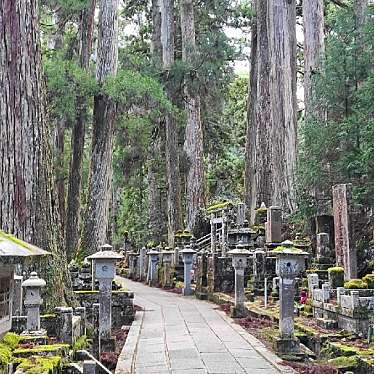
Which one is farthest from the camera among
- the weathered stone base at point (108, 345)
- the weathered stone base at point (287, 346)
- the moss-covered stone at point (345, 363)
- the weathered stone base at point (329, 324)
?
the weathered stone base at point (329, 324)

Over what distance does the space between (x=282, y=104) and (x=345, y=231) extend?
8.39 meters

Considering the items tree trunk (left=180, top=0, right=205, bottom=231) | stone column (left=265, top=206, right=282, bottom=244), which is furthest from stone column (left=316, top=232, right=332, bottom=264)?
tree trunk (left=180, top=0, right=205, bottom=231)

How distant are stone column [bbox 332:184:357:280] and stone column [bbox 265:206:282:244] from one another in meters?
4.54

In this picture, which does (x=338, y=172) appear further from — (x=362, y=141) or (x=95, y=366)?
(x=95, y=366)

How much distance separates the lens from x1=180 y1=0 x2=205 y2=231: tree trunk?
2389 centimetres

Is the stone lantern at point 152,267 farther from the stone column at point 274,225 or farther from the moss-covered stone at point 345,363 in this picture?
the moss-covered stone at point 345,363

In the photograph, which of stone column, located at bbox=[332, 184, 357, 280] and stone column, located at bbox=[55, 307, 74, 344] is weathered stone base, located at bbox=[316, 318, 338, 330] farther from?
stone column, located at bbox=[55, 307, 74, 344]

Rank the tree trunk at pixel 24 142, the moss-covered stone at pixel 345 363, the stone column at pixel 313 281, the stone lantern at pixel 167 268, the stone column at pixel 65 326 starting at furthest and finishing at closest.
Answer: the stone lantern at pixel 167 268 → the stone column at pixel 313 281 → the tree trunk at pixel 24 142 → the stone column at pixel 65 326 → the moss-covered stone at pixel 345 363

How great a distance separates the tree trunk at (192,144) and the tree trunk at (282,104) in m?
4.41

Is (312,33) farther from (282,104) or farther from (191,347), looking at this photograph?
(191,347)

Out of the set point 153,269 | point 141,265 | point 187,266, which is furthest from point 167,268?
point 141,265

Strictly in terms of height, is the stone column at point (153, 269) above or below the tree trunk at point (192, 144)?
below

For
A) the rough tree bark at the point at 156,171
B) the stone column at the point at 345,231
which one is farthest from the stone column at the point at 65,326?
the rough tree bark at the point at 156,171

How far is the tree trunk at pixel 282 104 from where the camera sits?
19.3 metres
